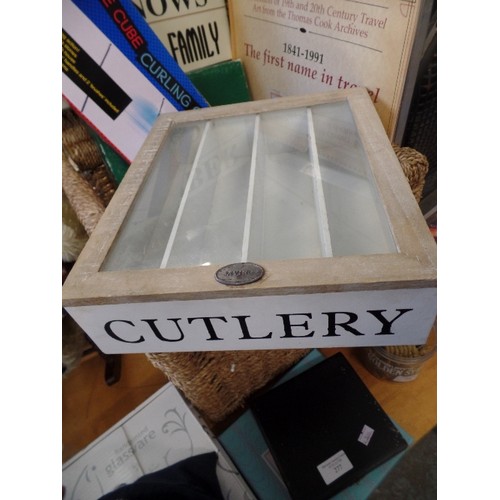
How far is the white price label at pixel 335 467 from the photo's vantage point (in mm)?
951

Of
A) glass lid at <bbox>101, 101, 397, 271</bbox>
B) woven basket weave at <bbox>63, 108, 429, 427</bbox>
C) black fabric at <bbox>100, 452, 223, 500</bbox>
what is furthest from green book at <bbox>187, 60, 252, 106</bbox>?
black fabric at <bbox>100, 452, 223, 500</bbox>

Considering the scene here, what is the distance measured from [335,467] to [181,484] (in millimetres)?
435

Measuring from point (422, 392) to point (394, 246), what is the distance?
927 mm

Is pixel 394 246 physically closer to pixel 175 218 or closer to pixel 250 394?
pixel 175 218

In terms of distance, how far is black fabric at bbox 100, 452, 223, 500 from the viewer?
77cm

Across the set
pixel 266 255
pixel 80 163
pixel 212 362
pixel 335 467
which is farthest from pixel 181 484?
pixel 80 163

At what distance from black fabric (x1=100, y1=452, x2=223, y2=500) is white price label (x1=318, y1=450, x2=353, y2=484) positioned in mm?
290

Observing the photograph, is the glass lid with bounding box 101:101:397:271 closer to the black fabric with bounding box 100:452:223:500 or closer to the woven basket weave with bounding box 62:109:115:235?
the woven basket weave with bounding box 62:109:115:235

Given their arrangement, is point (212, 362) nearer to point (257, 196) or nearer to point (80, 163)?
point (257, 196)

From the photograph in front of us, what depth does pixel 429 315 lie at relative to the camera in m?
0.51

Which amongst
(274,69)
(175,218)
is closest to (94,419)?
(175,218)

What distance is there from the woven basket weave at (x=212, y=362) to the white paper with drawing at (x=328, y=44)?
0.71ft

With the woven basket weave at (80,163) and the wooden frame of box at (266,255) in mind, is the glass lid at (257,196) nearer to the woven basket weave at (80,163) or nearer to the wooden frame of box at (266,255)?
the wooden frame of box at (266,255)

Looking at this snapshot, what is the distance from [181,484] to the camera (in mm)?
795
